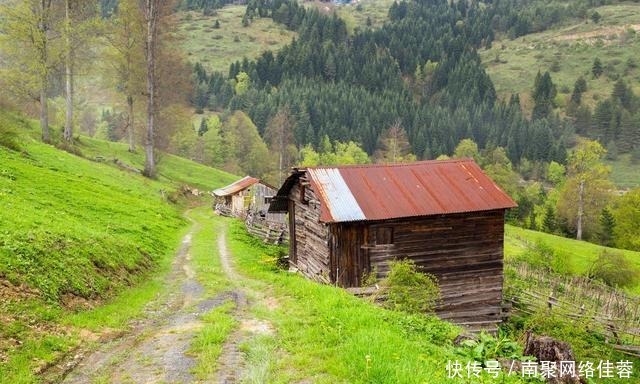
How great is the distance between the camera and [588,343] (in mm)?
26625

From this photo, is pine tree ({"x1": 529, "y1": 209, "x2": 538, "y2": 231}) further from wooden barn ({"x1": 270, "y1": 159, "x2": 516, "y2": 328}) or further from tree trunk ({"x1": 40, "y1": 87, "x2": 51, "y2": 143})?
tree trunk ({"x1": 40, "y1": 87, "x2": 51, "y2": 143})

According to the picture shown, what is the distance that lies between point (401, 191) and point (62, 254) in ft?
47.4

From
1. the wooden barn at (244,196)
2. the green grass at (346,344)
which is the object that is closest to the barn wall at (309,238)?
the green grass at (346,344)

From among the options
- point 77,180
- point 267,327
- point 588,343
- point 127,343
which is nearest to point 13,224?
point 127,343

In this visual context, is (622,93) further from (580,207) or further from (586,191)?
(580,207)

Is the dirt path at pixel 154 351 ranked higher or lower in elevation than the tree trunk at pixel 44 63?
lower

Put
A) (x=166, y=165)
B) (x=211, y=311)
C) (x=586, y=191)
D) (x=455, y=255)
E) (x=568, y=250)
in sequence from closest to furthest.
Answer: (x=211, y=311), (x=455, y=255), (x=568, y=250), (x=166, y=165), (x=586, y=191)

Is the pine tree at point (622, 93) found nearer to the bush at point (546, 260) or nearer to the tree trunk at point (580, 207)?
the tree trunk at point (580, 207)

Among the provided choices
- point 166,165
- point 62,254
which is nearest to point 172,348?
point 62,254

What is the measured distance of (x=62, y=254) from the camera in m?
14.5

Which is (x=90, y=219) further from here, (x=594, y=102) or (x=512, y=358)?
(x=594, y=102)

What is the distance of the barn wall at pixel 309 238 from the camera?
23391mm

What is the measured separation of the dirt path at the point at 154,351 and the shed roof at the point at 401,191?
764 cm

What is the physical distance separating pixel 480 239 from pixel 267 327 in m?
14.6
